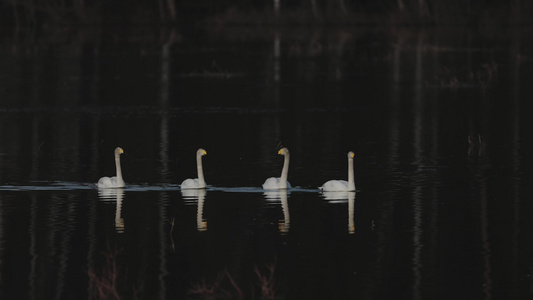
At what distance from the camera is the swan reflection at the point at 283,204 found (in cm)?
1802

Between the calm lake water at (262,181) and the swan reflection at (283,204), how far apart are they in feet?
0.32

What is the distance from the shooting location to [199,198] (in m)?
20.9

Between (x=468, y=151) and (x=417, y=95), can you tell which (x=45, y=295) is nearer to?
(x=468, y=151)

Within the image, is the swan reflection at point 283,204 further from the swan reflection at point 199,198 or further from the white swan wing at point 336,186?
the swan reflection at point 199,198

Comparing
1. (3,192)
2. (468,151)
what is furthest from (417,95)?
(3,192)

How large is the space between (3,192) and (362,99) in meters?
20.6

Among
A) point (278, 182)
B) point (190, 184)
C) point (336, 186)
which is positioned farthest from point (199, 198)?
point (336, 186)

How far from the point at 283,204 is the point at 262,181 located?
2921mm

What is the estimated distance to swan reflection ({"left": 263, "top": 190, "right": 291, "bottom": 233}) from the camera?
→ 59.1 ft

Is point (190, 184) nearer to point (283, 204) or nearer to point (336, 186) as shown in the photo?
point (283, 204)

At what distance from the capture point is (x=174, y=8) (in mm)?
98375

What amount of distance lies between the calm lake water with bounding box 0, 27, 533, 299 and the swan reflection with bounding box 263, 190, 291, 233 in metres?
0.10

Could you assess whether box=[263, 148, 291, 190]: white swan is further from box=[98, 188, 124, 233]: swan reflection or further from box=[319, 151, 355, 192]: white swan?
box=[98, 188, 124, 233]: swan reflection

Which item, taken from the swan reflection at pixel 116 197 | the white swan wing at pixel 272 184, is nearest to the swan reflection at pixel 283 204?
the white swan wing at pixel 272 184
